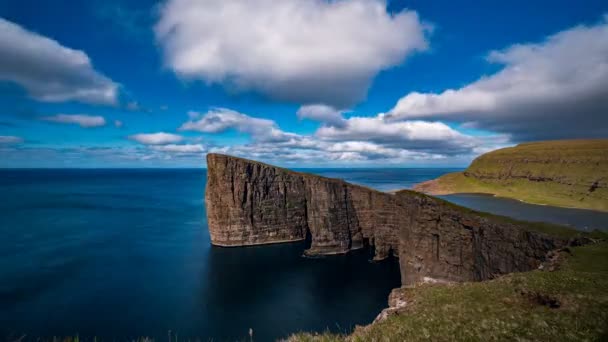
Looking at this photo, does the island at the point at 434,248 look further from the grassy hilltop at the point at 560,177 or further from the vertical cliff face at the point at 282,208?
the grassy hilltop at the point at 560,177

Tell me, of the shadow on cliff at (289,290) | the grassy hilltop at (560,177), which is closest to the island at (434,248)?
the shadow on cliff at (289,290)

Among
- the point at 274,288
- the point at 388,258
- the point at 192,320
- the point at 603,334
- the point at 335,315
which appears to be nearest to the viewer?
the point at 603,334

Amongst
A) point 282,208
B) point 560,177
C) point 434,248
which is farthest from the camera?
point 560,177

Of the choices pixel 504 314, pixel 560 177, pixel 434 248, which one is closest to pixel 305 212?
pixel 434 248

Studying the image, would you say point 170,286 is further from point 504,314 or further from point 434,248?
point 504,314

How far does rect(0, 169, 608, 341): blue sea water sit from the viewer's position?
149ft

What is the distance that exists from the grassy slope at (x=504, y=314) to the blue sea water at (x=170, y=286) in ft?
56.7

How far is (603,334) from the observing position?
38.5 ft

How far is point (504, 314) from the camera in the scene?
48.6 ft

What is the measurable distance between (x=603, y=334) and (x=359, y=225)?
78.9m

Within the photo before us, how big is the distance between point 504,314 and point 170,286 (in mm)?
59259

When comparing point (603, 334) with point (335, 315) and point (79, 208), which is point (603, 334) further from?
point (79, 208)

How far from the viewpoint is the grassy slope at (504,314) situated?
40.8 ft

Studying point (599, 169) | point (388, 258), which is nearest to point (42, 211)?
point (388, 258)
